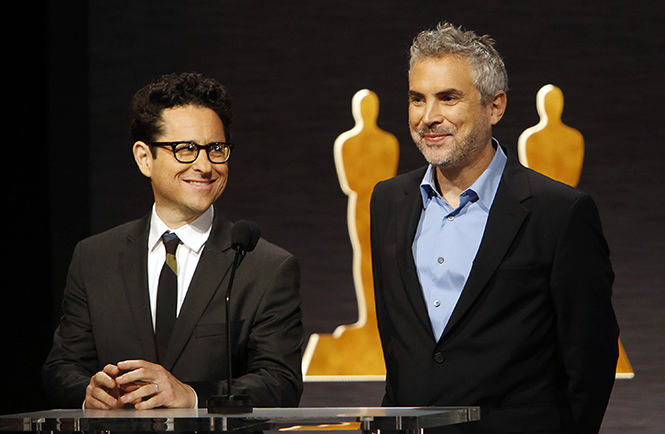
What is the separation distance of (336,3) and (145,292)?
76.5 inches

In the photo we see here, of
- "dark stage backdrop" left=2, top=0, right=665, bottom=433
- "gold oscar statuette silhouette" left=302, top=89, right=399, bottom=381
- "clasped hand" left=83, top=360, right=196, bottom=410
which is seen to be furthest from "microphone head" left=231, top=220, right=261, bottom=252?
"dark stage backdrop" left=2, top=0, right=665, bottom=433

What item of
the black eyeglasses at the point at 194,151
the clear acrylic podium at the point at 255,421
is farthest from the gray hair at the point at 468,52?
the clear acrylic podium at the point at 255,421

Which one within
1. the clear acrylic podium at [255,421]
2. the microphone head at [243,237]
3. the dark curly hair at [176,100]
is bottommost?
the clear acrylic podium at [255,421]

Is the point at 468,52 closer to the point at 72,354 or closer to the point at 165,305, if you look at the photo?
the point at 165,305

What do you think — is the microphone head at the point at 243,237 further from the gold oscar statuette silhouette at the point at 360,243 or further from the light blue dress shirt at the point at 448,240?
the gold oscar statuette silhouette at the point at 360,243

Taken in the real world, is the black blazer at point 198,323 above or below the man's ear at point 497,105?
below

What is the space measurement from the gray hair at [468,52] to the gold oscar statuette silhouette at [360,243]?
1.19 m

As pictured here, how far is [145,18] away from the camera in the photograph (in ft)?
→ 13.6

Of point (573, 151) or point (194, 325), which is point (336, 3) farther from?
point (194, 325)

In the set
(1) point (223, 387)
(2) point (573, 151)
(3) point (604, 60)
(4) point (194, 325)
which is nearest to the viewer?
(1) point (223, 387)

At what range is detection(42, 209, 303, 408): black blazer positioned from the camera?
2.42 meters

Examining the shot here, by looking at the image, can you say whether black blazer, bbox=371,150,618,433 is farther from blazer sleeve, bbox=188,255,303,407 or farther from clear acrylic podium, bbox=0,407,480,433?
clear acrylic podium, bbox=0,407,480,433

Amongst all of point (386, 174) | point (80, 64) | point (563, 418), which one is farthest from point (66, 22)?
point (563, 418)

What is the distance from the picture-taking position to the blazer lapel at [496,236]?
2.35 metres
